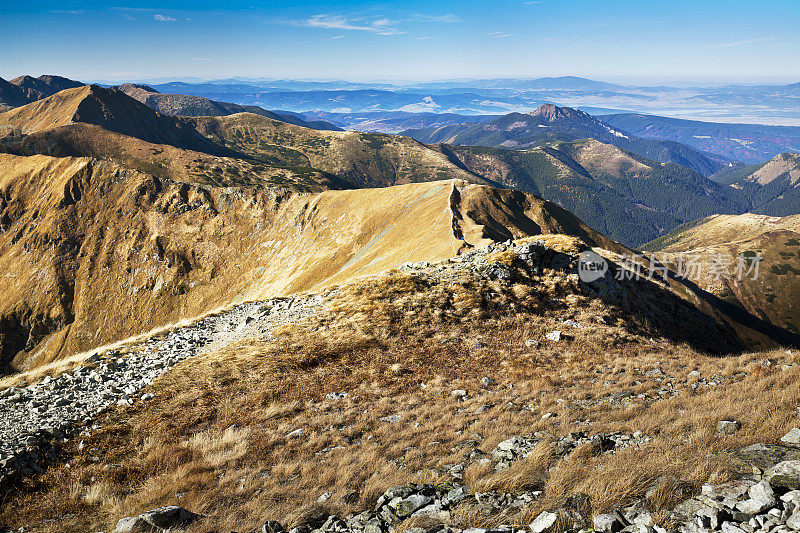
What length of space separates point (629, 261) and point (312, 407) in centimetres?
4702

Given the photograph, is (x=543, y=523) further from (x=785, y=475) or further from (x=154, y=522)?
(x=154, y=522)

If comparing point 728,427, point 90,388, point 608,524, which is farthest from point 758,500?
point 90,388

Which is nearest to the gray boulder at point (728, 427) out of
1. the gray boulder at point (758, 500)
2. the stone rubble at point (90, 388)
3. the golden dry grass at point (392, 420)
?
the golden dry grass at point (392, 420)

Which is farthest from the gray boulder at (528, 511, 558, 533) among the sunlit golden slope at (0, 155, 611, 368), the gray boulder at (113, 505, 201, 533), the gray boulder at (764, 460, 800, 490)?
the sunlit golden slope at (0, 155, 611, 368)

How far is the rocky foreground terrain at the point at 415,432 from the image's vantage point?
816 centimetres

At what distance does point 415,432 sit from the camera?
14.9 metres

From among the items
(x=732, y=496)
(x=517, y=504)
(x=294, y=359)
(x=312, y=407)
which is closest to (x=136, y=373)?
(x=294, y=359)

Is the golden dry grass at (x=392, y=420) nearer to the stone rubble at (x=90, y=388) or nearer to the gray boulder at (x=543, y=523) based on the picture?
the gray boulder at (x=543, y=523)

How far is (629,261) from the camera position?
4928cm

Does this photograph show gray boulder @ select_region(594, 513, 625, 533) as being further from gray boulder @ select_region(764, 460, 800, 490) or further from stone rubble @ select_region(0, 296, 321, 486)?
stone rubble @ select_region(0, 296, 321, 486)

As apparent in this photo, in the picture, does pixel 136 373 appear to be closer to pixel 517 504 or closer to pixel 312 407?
pixel 312 407

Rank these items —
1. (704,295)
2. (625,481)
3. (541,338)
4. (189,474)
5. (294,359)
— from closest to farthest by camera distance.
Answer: (625,481)
(189,474)
(294,359)
(541,338)
(704,295)

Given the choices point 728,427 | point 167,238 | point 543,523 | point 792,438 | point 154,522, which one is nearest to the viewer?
point 543,523

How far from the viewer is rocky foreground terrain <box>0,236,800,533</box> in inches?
321
